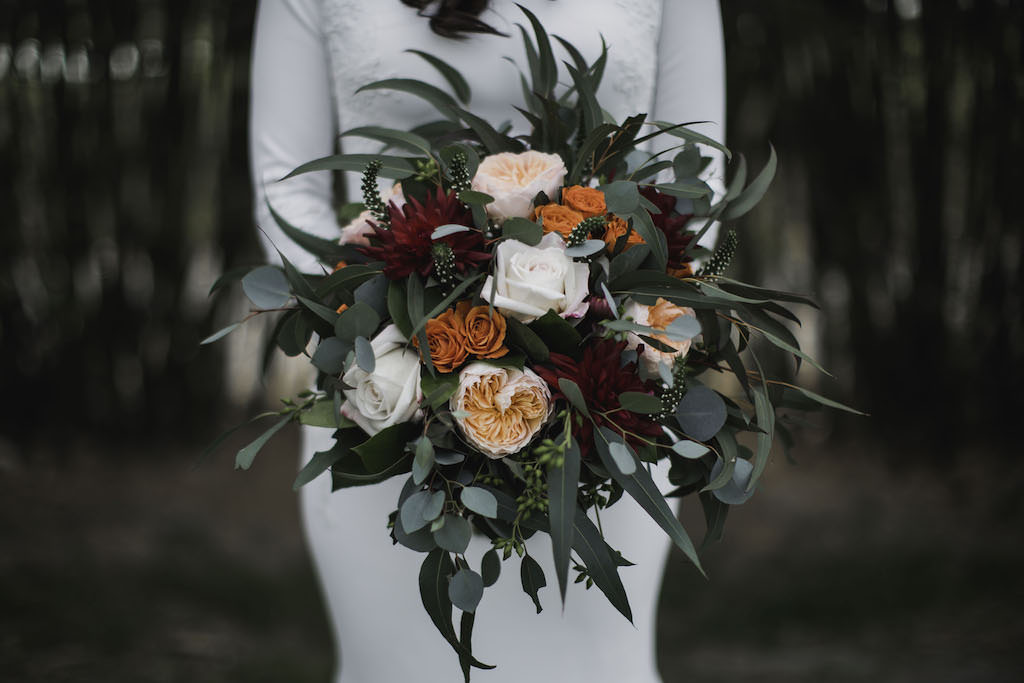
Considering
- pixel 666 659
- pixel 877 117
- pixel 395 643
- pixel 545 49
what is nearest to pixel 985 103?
pixel 877 117

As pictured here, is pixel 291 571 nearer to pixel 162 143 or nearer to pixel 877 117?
pixel 162 143

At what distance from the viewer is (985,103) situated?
9.12ft

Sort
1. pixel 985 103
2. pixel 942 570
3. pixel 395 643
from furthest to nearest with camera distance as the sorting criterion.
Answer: pixel 985 103 < pixel 942 570 < pixel 395 643

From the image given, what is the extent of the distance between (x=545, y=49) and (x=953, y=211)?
2.47m

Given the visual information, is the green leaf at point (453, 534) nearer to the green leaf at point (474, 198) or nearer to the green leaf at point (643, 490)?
the green leaf at point (643, 490)

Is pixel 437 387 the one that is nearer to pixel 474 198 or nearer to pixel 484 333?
pixel 484 333

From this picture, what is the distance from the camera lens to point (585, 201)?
784mm

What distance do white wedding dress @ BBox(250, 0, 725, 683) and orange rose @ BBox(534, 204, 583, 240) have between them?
343 mm

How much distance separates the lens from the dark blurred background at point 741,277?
264 cm

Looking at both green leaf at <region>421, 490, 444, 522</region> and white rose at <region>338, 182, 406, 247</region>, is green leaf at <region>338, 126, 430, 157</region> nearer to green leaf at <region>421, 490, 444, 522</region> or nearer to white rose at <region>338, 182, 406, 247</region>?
white rose at <region>338, 182, 406, 247</region>

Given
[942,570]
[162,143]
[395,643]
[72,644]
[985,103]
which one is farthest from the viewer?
[162,143]

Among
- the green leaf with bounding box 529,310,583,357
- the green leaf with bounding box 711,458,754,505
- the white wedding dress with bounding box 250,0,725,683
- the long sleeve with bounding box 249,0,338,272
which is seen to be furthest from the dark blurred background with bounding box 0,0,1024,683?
the green leaf with bounding box 529,310,583,357

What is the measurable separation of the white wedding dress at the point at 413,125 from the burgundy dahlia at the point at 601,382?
28 centimetres

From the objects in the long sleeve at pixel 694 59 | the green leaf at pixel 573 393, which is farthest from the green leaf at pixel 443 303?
the long sleeve at pixel 694 59
